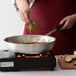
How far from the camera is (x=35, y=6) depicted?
1.53 meters

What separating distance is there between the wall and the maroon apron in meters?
0.91

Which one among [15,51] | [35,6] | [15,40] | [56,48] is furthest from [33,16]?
[15,51]

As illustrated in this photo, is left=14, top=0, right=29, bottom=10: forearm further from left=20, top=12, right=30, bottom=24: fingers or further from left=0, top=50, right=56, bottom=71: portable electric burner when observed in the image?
left=0, top=50, right=56, bottom=71: portable electric burner

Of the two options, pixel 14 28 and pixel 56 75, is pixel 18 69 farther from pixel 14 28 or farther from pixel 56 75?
pixel 14 28

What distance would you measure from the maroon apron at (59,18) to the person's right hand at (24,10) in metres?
0.16

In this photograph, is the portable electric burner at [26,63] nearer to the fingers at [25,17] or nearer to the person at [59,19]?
the fingers at [25,17]

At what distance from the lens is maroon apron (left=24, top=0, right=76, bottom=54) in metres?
1.48

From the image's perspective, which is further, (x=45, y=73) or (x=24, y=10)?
(x=24, y=10)

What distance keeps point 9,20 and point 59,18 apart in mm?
1037

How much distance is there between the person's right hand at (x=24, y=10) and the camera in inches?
Answer: 45.6

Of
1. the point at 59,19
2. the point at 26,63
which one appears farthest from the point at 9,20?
the point at 26,63

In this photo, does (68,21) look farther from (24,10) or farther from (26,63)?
(26,63)

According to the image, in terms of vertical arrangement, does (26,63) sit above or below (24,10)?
below

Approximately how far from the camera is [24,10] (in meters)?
1.23
